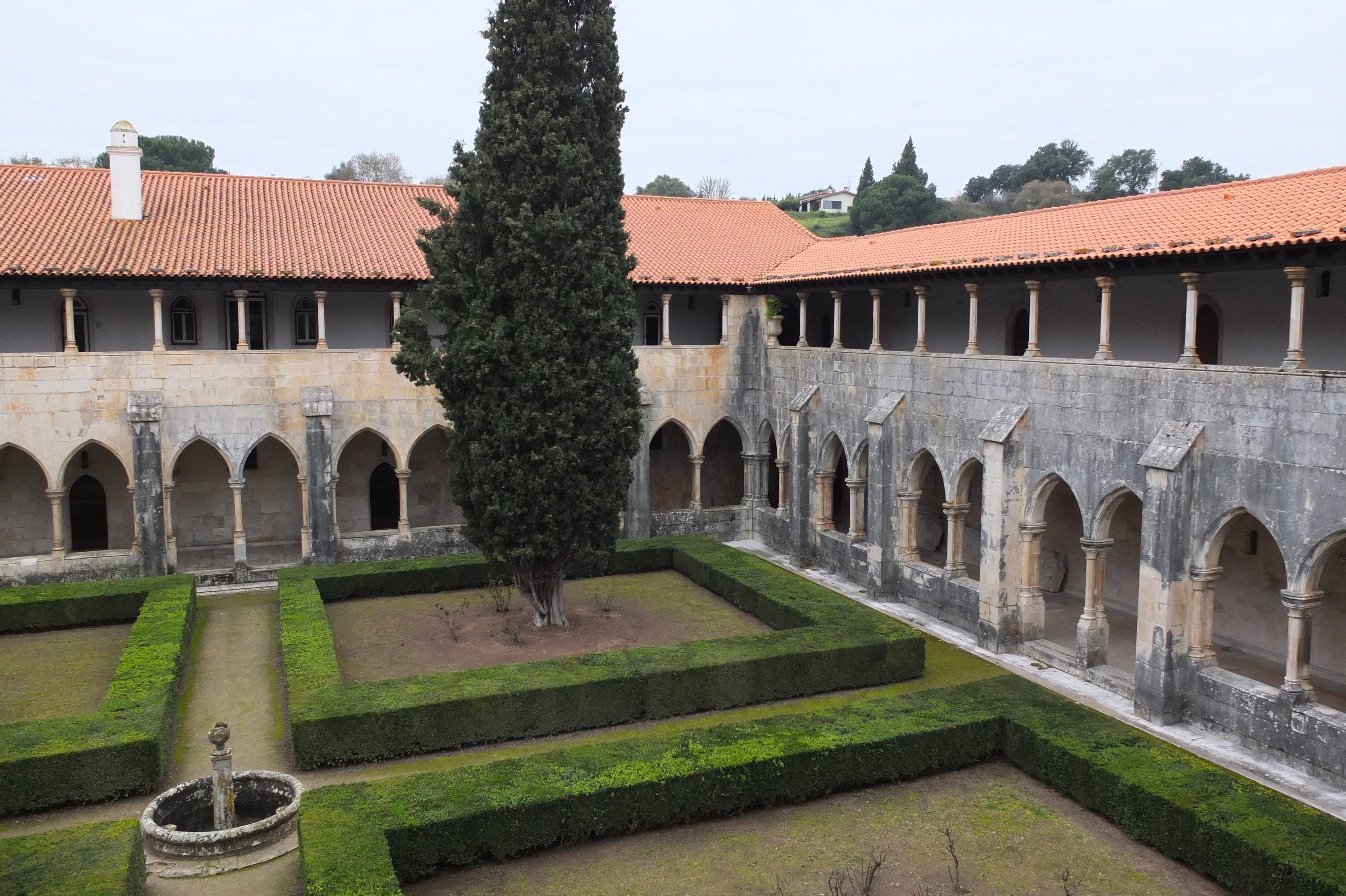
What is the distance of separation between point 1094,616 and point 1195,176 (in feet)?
206

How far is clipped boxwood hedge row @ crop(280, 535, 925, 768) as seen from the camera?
46.0 ft

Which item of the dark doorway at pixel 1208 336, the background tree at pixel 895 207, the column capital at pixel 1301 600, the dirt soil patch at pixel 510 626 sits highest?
the background tree at pixel 895 207

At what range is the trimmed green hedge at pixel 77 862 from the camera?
9.39 m

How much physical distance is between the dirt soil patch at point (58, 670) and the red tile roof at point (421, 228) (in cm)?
Answer: 708

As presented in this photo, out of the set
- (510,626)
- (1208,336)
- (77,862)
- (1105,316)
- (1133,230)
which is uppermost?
(1133,230)

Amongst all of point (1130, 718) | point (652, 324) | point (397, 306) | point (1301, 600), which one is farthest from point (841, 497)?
point (1301, 600)

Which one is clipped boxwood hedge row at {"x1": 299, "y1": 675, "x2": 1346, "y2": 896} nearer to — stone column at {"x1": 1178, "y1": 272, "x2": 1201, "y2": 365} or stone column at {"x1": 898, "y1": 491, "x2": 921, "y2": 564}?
stone column at {"x1": 1178, "y1": 272, "x2": 1201, "y2": 365}

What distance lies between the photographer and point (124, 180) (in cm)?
2341

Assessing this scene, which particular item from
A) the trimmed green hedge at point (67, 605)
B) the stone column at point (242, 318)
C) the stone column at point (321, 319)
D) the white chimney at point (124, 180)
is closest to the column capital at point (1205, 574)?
the stone column at point (321, 319)

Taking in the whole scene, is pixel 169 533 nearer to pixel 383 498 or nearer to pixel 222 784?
pixel 383 498

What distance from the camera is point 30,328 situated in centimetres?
2269

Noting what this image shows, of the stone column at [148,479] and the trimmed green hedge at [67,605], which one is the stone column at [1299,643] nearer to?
the trimmed green hedge at [67,605]

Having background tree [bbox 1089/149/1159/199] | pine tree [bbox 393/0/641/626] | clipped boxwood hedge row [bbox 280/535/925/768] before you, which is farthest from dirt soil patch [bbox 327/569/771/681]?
background tree [bbox 1089/149/1159/199]

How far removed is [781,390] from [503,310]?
1009 centimetres
